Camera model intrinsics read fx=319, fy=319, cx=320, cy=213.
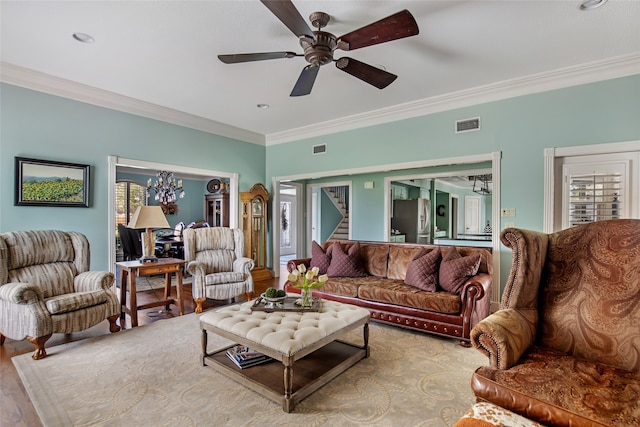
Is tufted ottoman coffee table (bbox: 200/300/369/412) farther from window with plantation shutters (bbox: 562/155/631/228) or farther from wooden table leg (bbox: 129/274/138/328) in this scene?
window with plantation shutters (bbox: 562/155/631/228)

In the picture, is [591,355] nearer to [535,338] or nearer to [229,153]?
[535,338]

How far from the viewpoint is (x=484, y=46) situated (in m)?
2.96

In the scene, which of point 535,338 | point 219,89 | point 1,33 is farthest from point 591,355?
point 1,33

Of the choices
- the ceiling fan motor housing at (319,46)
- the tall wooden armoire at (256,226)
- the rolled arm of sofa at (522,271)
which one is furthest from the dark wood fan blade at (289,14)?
the tall wooden armoire at (256,226)

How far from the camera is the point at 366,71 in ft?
8.83

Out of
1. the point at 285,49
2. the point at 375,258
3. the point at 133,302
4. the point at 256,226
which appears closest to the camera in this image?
the point at 285,49

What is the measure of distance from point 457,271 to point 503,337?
1.77 m

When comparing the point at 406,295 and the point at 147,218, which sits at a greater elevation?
the point at 147,218

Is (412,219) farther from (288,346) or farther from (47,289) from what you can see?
(47,289)

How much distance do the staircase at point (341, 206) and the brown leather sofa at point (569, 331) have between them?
7181 millimetres

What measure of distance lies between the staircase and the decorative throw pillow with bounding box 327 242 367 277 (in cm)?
476

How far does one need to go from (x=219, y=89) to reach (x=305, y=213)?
4311 millimetres

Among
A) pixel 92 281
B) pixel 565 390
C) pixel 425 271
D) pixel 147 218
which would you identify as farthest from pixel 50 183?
pixel 565 390

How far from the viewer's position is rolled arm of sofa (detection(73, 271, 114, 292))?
3.25 m
